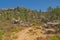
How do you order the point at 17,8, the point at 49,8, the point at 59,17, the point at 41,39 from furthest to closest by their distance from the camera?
the point at 17,8, the point at 49,8, the point at 59,17, the point at 41,39

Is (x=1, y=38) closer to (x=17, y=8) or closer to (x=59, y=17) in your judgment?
(x=59, y=17)

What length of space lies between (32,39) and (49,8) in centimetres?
4767

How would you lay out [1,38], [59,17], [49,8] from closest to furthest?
[1,38], [59,17], [49,8]

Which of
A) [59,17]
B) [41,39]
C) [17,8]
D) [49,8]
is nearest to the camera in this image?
[41,39]

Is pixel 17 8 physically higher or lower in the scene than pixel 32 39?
higher

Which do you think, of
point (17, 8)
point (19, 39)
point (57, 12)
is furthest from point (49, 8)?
point (19, 39)

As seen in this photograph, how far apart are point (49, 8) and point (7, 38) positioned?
4818cm

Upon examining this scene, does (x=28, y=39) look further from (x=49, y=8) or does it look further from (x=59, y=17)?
(x=49, y=8)

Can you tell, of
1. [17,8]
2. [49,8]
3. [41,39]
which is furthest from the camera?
[17,8]

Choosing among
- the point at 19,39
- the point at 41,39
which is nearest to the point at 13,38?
the point at 19,39

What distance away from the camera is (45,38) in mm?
25219

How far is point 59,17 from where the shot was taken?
186ft

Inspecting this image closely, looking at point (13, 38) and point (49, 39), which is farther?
point (13, 38)

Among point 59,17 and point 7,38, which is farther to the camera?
point 59,17
